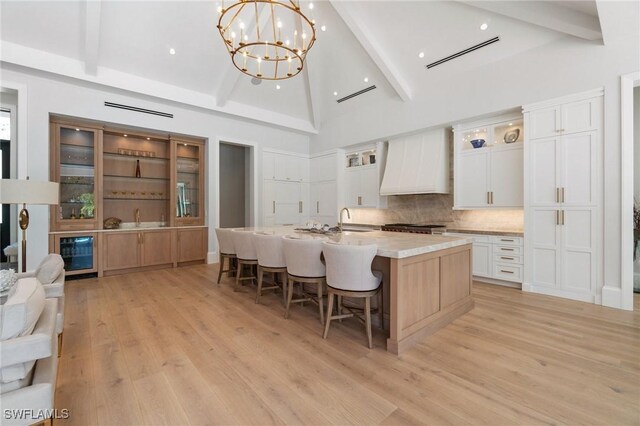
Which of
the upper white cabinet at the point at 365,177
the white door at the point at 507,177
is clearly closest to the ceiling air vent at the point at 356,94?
the upper white cabinet at the point at 365,177

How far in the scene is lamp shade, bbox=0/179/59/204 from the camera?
2484mm

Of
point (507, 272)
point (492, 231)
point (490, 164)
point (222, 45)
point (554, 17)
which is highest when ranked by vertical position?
point (222, 45)

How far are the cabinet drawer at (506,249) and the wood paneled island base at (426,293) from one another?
4.75 ft

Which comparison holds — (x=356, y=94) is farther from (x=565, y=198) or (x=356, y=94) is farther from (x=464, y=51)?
(x=565, y=198)

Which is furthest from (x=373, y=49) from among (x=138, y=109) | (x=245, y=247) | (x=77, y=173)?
(x=77, y=173)

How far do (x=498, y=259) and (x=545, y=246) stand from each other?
2.14 feet

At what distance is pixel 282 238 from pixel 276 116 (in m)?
4.59

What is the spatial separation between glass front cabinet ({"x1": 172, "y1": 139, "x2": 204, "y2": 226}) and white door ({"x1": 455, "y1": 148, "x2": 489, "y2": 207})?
508cm

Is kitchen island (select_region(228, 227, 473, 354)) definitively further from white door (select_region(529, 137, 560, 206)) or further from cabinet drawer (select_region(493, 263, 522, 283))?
white door (select_region(529, 137, 560, 206))

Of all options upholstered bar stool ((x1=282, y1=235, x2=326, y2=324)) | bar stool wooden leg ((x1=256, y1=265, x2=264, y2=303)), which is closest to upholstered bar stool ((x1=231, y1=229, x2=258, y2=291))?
bar stool wooden leg ((x1=256, y1=265, x2=264, y2=303))

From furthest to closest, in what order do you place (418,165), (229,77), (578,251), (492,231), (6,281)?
(418,165) → (229,77) → (492,231) → (578,251) → (6,281)

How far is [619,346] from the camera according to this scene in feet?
7.98

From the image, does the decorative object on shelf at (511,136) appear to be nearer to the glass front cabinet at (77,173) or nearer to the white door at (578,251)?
the white door at (578,251)

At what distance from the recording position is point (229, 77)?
5.39 m
